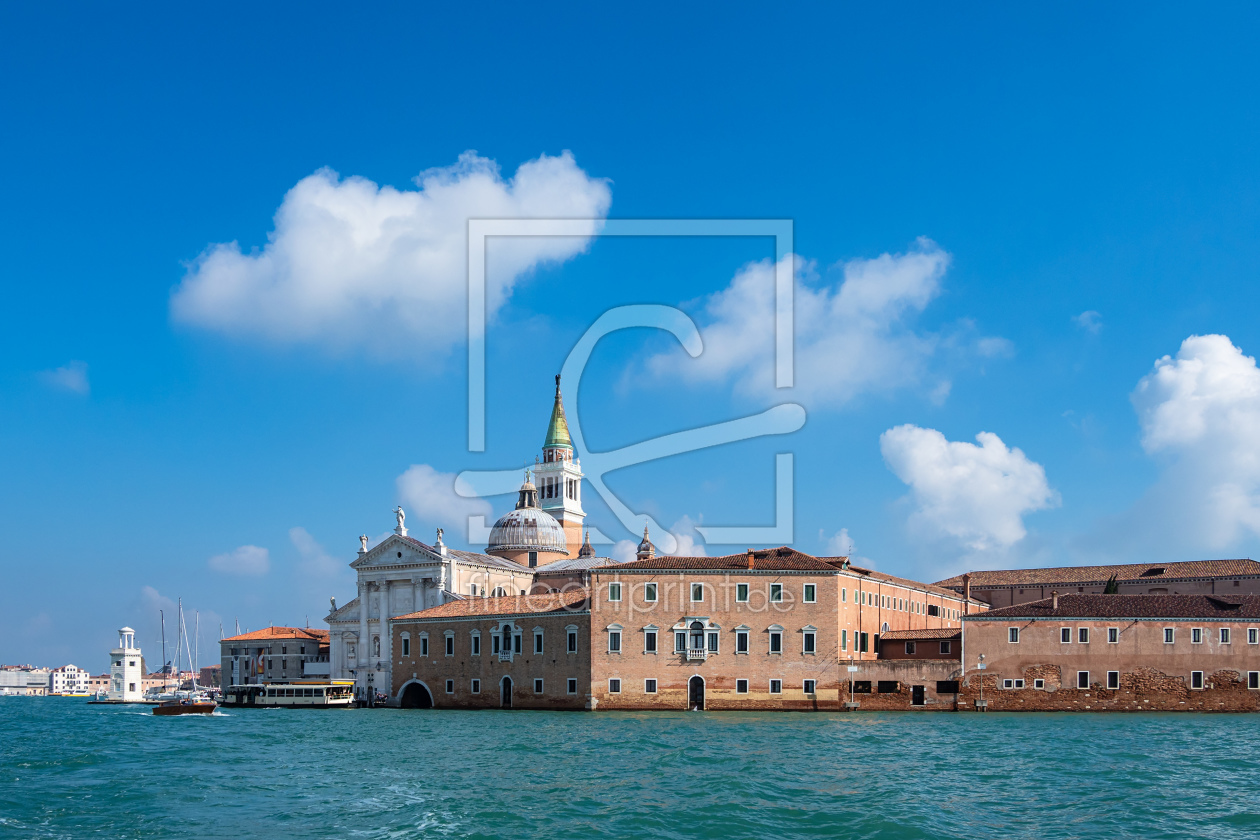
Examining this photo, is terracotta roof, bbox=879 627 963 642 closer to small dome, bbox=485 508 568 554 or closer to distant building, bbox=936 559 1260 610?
distant building, bbox=936 559 1260 610

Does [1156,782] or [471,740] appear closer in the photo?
[1156,782]

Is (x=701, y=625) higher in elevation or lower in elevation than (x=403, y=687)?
higher

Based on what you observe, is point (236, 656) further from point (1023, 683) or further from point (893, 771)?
point (893, 771)

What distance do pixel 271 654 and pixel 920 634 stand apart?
45.3m

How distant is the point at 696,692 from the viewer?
46.0 metres

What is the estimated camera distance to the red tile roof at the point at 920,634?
47031mm

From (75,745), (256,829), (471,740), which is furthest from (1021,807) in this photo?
(75,745)

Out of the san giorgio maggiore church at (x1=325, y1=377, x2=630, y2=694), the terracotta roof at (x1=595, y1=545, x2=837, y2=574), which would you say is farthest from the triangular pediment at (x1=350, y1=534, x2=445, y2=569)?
the terracotta roof at (x1=595, y1=545, x2=837, y2=574)

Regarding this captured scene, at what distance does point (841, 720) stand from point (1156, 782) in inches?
664

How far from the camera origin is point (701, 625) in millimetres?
46219

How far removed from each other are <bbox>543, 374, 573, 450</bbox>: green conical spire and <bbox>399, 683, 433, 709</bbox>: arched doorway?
3645 centimetres

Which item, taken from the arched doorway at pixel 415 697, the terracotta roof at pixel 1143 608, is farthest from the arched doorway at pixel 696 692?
the arched doorway at pixel 415 697

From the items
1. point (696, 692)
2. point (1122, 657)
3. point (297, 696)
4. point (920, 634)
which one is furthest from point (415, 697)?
point (1122, 657)

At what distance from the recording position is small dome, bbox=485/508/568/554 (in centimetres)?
7425
